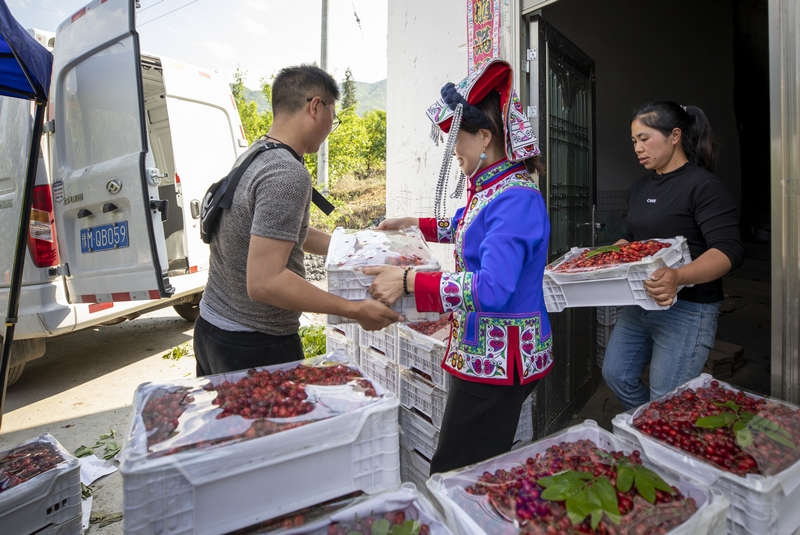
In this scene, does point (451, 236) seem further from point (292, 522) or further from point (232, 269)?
point (292, 522)

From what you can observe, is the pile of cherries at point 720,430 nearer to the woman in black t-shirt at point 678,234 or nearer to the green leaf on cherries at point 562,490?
the woman in black t-shirt at point 678,234

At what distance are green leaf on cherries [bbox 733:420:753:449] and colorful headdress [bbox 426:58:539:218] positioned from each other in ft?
3.80

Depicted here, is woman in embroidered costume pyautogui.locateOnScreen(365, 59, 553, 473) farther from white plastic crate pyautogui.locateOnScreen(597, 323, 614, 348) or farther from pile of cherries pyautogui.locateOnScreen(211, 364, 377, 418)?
white plastic crate pyautogui.locateOnScreen(597, 323, 614, 348)

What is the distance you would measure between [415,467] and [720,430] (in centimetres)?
175

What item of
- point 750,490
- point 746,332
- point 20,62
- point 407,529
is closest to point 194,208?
point 20,62

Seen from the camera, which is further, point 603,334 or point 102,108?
point 603,334

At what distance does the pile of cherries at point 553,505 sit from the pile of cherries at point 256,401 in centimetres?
44

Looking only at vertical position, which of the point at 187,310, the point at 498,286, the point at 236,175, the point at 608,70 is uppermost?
the point at 608,70

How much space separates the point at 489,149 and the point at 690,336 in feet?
4.47

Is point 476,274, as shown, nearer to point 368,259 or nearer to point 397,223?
point 368,259

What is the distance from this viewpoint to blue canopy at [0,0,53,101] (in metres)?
2.32

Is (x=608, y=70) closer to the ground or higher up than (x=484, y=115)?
higher up

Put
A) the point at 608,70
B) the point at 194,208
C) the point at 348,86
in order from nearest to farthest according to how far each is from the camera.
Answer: the point at 194,208 → the point at 608,70 → the point at 348,86

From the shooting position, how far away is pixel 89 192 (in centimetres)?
349
